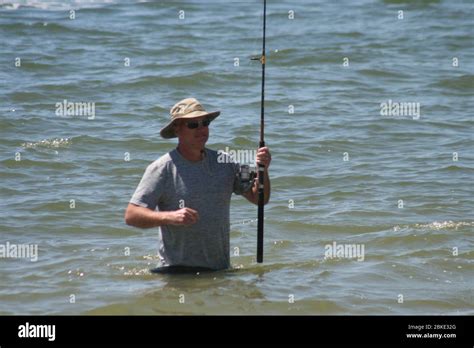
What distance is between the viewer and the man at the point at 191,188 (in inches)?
288

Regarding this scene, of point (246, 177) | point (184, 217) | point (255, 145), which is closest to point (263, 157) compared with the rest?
point (246, 177)

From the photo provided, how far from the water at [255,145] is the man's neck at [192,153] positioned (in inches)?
33.4

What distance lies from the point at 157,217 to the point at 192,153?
57cm

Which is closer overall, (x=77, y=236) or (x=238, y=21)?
(x=77, y=236)

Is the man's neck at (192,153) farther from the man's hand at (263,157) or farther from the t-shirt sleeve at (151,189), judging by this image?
the man's hand at (263,157)

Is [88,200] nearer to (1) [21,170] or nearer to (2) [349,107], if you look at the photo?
(1) [21,170]

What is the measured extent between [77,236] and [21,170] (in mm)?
2331

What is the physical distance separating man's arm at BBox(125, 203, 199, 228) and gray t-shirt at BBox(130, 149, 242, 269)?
82 millimetres

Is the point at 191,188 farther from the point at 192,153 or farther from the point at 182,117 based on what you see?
the point at 182,117

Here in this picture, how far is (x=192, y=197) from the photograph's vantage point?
24.2ft

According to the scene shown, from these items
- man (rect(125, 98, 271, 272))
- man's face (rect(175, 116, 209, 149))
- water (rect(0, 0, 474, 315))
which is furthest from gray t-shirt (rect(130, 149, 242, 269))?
water (rect(0, 0, 474, 315))

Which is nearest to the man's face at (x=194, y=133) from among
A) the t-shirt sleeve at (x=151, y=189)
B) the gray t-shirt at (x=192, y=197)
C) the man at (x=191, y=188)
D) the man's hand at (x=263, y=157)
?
the man at (x=191, y=188)
